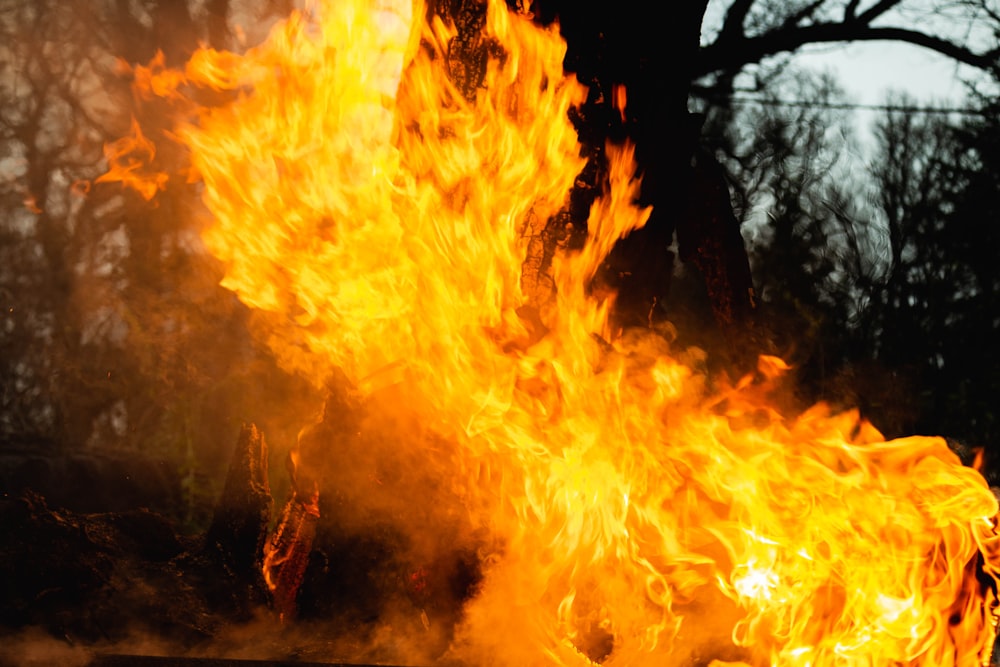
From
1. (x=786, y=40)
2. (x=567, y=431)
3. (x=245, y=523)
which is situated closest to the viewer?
(x=567, y=431)

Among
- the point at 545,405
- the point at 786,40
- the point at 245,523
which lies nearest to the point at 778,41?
the point at 786,40

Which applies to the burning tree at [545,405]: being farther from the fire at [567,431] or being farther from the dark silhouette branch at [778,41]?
the dark silhouette branch at [778,41]

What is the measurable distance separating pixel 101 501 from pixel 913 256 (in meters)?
21.2

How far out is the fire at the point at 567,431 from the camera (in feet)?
12.8

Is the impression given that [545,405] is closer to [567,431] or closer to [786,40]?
[567,431]

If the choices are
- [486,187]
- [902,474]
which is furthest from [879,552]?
[486,187]

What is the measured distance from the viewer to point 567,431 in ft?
14.1

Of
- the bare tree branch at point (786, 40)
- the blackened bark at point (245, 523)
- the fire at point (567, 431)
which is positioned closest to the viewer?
the fire at point (567, 431)

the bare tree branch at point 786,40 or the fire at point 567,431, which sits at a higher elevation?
the bare tree branch at point 786,40

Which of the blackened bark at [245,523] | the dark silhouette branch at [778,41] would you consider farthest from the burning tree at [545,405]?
the dark silhouette branch at [778,41]

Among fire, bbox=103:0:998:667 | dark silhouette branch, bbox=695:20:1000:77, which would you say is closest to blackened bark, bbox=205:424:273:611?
fire, bbox=103:0:998:667

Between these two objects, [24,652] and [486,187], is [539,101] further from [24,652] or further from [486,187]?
[24,652]

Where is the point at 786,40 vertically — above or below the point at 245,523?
above

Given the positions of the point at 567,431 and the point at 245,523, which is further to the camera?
the point at 245,523
